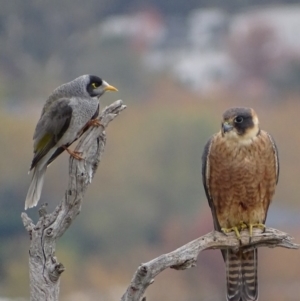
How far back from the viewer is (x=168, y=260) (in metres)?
2.86

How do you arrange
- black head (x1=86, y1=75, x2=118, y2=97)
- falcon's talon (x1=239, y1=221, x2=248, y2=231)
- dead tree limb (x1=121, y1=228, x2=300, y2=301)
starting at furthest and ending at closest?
1. black head (x1=86, y1=75, x2=118, y2=97)
2. falcon's talon (x1=239, y1=221, x2=248, y2=231)
3. dead tree limb (x1=121, y1=228, x2=300, y2=301)

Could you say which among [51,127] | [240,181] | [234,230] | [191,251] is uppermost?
[51,127]

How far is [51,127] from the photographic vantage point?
3422 millimetres

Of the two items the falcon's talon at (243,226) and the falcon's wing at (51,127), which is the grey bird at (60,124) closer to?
the falcon's wing at (51,127)

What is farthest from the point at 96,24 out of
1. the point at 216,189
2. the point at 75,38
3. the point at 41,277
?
the point at 41,277

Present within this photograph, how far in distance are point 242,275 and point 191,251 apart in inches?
22.3

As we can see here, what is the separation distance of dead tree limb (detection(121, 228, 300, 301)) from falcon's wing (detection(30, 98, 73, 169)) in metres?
0.90

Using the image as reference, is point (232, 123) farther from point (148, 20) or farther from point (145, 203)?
point (148, 20)

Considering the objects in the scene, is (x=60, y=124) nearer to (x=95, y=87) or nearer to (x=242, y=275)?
(x=95, y=87)

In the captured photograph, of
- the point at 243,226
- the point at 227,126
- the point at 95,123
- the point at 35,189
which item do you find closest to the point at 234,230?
the point at 243,226

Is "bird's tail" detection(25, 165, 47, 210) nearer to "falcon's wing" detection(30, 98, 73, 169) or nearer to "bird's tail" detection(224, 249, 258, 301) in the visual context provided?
"falcon's wing" detection(30, 98, 73, 169)

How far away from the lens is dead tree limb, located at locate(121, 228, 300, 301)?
284 cm

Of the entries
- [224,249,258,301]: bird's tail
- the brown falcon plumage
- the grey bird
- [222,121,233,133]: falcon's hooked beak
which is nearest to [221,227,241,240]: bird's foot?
the brown falcon plumage

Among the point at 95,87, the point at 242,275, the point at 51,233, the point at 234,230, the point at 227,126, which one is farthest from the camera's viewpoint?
the point at 95,87
